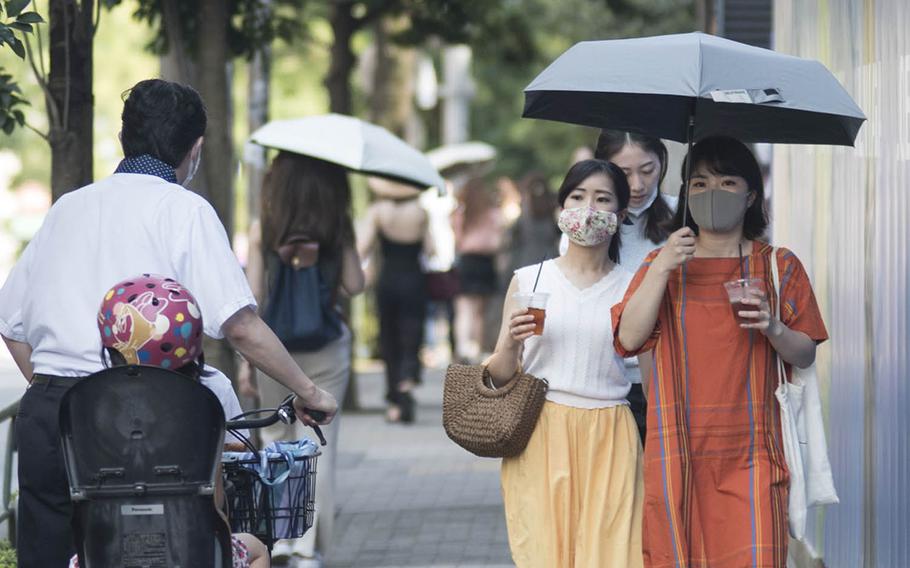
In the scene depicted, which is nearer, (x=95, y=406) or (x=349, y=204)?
Answer: (x=95, y=406)

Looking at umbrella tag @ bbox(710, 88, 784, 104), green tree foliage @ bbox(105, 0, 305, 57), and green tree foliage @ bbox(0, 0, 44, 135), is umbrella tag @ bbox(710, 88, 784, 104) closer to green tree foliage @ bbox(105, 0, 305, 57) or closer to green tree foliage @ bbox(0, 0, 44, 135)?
green tree foliage @ bbox(0, 0, 44, 135)

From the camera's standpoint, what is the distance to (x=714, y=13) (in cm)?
1149

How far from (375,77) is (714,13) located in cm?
1033

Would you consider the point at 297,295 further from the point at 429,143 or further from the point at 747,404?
the point at 429,143

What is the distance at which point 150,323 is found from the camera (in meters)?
4.09

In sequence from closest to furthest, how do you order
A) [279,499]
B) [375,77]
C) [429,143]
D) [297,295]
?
[279,499], [297,295], [375,77], [429,143]

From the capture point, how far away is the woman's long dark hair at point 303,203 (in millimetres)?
7973

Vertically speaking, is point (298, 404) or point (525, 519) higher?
point (298, 404)

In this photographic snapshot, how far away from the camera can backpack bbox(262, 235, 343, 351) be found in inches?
313

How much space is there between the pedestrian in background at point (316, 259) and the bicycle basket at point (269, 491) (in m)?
3.24

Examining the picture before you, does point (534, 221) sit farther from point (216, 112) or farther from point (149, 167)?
point (149, 167)

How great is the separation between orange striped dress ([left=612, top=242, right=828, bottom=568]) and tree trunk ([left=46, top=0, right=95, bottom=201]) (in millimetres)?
2954

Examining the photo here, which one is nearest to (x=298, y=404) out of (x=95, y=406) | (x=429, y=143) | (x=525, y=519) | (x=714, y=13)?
(x=95, y=406)

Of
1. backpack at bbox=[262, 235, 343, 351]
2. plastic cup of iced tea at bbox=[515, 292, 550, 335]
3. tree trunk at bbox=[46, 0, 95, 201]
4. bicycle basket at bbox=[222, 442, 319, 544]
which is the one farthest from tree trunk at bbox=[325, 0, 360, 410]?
bicycle basket at bbox=[222, 442, 319, 544]
